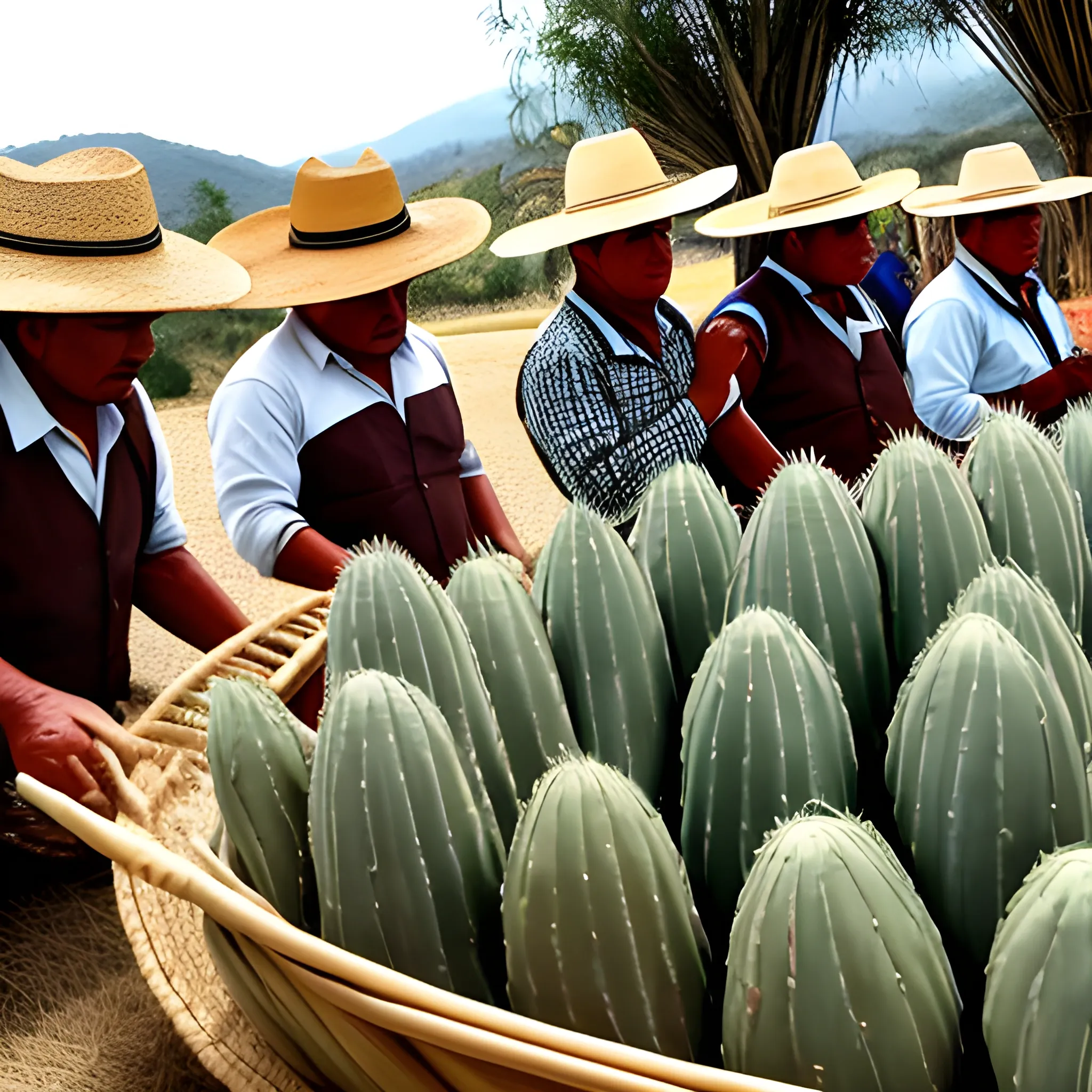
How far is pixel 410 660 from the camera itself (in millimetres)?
341

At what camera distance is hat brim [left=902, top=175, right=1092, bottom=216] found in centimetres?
141

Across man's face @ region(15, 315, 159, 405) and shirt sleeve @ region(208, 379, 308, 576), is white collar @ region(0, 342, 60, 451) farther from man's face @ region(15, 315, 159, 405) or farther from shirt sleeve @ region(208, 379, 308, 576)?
shirt sleeve @ region(208, 379, 308, 576)

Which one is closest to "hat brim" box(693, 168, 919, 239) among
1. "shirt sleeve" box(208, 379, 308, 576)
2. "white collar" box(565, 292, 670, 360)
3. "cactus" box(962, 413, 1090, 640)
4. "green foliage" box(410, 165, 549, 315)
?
"white collar" box(565, 292, 670, 360)

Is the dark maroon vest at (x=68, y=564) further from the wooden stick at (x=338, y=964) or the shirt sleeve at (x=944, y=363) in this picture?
the shirt sleeve at (x=944, y=363)

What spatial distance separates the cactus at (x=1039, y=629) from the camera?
0.33 meters

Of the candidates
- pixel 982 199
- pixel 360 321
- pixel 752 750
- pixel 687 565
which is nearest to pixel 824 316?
pixel 982 199

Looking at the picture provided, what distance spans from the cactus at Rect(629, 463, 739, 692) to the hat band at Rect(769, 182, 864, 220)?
36.4 inches

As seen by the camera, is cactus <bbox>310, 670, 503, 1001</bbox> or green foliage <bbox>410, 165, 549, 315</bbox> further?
green foliage <bbox>410, 165, 549, 315</bbox>

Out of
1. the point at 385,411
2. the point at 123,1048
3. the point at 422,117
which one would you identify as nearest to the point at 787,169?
the point at 385,411

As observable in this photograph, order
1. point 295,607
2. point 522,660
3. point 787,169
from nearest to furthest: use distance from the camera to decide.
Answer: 1. point 522,660
2. point 295,607
3. point 787,169

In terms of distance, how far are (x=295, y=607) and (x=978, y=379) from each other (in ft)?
3.37

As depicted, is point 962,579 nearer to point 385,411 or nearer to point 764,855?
point 764,855

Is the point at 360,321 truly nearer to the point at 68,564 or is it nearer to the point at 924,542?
the point at 68,564

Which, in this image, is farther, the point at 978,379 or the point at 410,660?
the point at 978,379
